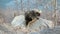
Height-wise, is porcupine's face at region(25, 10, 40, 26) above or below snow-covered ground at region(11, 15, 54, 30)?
above

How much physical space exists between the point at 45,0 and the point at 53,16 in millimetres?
214

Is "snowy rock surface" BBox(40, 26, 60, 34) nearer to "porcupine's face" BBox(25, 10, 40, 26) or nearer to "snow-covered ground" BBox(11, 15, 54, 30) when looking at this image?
"snow-covered ground" BBox(11, 15, 54, 30)

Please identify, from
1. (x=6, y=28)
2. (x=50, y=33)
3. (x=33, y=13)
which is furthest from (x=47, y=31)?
(x=6, y=28)

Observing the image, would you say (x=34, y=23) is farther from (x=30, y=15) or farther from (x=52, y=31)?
(x=52, y=31)

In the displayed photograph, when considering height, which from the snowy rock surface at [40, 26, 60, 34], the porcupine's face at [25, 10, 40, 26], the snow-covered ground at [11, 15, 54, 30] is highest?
the porcupine's face at [25, 10, 40, 26]

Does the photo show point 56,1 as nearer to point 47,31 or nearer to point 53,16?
point 53,16

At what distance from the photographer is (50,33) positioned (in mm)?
2629

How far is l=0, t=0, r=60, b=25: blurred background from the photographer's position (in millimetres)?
2682

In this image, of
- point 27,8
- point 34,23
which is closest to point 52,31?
point 34,23

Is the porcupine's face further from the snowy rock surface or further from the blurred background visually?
the snowy rock surface

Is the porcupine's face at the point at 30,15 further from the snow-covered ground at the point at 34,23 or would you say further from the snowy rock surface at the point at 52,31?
the snowy rock surface at the point at 52,31

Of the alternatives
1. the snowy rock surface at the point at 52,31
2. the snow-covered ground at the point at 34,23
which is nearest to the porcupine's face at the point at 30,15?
the snow-covered ground at the point at 34,23

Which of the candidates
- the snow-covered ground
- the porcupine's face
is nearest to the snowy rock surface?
the snow-covered ground

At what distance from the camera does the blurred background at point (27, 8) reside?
8.80 feet
